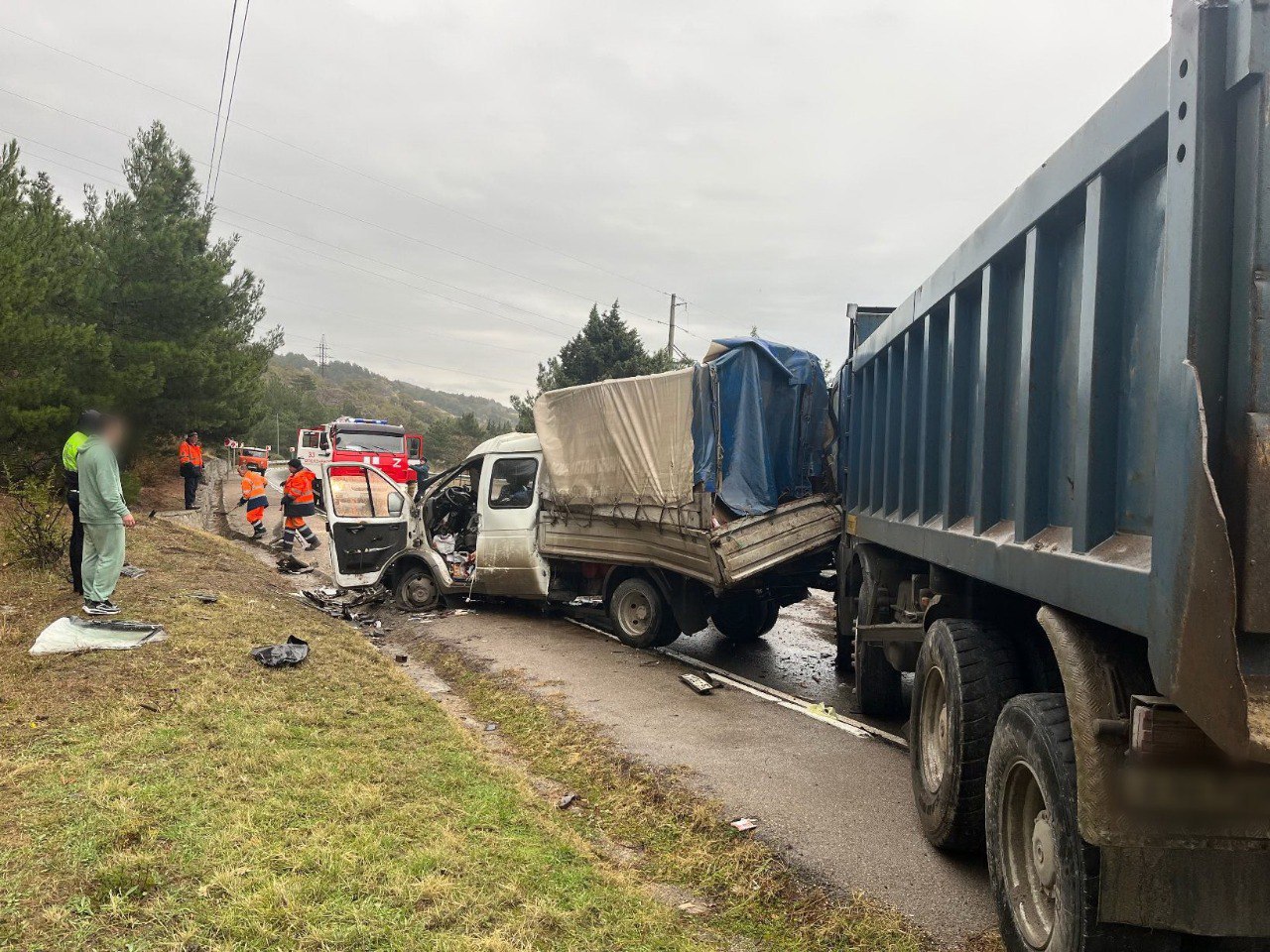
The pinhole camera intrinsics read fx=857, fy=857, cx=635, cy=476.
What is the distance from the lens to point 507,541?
956cm

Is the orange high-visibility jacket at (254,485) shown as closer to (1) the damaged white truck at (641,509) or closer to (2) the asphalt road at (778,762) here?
(1) the damaged white truck at (641,509)

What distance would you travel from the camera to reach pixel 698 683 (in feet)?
22.8

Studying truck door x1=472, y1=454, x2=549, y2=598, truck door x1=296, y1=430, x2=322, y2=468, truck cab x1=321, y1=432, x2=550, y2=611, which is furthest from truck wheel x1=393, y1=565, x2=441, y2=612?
truck door x1=296, y1=430, x2=322, y2=468

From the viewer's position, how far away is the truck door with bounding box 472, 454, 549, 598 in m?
9.45

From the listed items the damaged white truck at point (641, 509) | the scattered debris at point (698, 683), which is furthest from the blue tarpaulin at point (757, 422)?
the scattered debris at point (698, 683)

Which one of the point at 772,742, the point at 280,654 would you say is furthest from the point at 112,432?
the point at 772,742

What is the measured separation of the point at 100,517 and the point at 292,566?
260 inches

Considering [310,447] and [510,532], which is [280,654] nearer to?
[510,532]

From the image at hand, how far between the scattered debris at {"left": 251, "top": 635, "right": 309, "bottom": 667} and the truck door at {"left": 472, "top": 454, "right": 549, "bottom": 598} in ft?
10.2

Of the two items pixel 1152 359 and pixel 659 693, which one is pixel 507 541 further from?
pixel 1152 359

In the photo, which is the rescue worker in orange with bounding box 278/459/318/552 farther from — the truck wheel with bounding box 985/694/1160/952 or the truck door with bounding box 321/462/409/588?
the truck wheel with bounding box 985/694/1160/952

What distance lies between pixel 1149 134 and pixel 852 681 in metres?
5.91

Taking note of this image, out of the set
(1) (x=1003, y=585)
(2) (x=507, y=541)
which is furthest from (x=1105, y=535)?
(2) (x=507, y=541)

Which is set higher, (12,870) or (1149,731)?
(1149,731)
